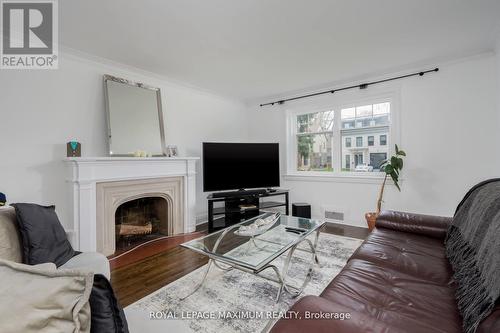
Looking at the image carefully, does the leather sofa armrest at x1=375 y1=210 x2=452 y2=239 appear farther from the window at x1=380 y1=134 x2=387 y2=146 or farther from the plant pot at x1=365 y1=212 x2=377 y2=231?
the window at x1=380 y1=134 x2=387 y2=146

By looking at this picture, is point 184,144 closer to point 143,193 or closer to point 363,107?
point 143,193

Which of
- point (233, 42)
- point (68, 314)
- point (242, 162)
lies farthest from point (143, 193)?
A: point (68, 314)

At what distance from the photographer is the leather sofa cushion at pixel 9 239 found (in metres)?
1.35

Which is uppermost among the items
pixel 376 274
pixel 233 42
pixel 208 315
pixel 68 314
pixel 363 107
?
pixel 233 42

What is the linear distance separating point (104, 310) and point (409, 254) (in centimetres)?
189

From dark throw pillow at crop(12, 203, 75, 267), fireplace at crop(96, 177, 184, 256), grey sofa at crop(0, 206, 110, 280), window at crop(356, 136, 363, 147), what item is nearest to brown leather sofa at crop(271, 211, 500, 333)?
grey sofa at crop(0, 206, 110, 280)

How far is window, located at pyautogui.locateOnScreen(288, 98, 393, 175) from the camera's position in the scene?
365 centimetres

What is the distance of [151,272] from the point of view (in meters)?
2.32

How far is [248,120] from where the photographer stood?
16.6 feet

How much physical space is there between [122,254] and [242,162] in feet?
7.15

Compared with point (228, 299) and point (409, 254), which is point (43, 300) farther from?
point (409, 254)

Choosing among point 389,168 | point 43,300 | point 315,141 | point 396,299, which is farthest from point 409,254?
point 315,141

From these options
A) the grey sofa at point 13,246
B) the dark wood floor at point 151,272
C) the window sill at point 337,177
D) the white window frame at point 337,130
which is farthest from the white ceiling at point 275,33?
the dark wood floor at point 151,272

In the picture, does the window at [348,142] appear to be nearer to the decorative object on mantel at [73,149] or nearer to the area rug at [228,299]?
the area rug at [228,299]
